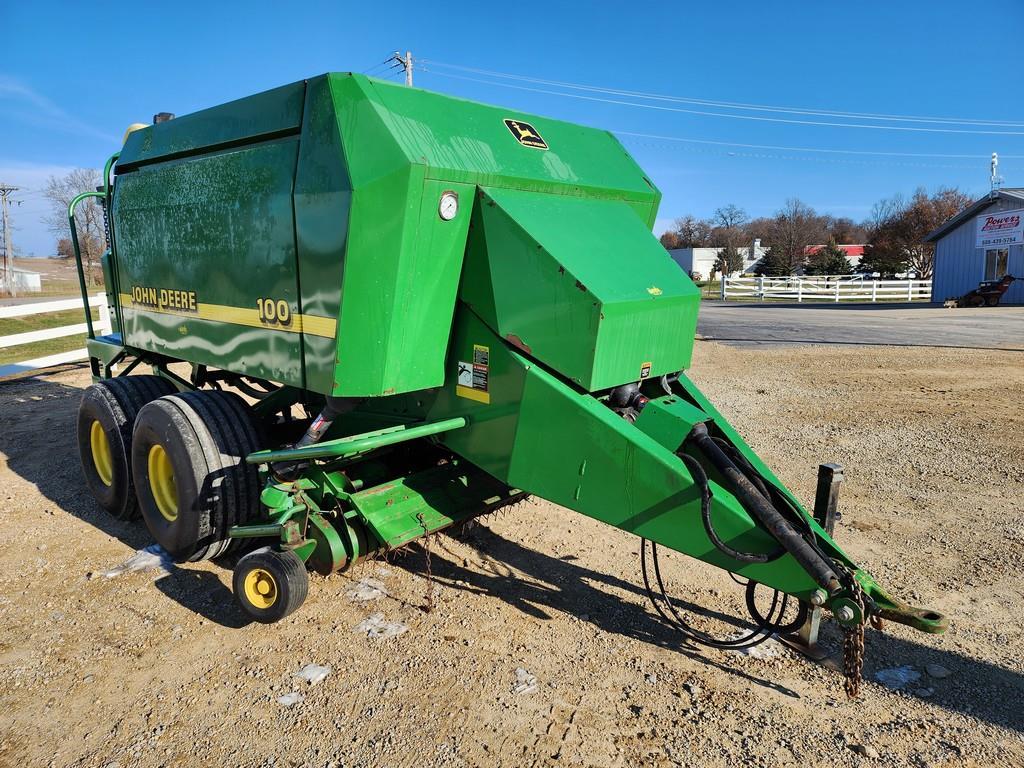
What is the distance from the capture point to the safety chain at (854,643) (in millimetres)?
2660

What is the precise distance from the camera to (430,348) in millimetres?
3492

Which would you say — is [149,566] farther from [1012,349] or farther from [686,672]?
[1012,349]

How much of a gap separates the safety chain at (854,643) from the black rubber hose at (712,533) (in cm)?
28

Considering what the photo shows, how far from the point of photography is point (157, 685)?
311 cm

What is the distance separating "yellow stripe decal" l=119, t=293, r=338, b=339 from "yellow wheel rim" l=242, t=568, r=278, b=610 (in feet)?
4.06

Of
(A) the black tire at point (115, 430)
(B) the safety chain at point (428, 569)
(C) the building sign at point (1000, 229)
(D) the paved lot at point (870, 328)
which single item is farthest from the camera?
(C) the building sign at point (1000, 229)

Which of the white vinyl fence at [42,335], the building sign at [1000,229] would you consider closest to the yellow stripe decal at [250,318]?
the white vinyl fence at [42,335]

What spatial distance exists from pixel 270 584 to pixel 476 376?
147 centimetres

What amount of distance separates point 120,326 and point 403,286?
10.6 ft

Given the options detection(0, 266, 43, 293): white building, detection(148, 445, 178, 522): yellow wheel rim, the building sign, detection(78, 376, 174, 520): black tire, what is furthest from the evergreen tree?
detection(148, 445, 178, 522): yellow wheel rim

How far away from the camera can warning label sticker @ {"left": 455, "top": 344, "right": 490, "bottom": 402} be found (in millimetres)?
3467

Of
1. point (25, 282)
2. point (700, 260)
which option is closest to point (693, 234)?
point (700, 260)

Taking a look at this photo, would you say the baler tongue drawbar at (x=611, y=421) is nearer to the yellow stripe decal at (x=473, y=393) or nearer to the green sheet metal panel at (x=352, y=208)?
the yellow stripe decal at (x=473, y=393)

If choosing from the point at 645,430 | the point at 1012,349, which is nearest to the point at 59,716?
the point at 645,430
